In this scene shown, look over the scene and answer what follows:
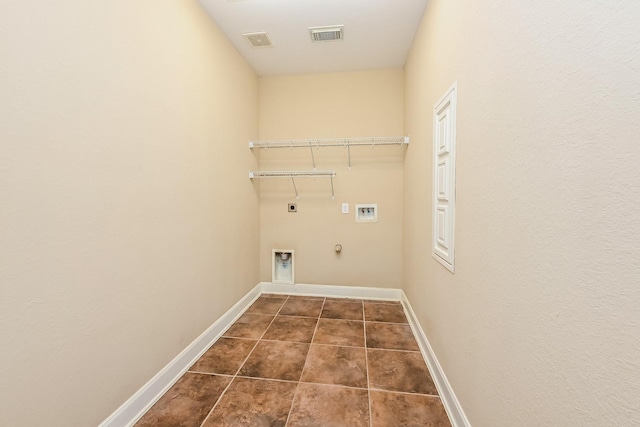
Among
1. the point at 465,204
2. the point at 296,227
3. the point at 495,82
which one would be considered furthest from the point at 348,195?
the point at 495,82

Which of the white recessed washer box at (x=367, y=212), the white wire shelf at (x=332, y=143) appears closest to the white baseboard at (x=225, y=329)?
the white recessed washer box at (x=367, y=212)

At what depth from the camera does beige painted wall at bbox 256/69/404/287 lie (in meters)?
3.02

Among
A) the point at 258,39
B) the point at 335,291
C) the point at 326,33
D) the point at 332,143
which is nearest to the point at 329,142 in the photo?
the point at 332,143

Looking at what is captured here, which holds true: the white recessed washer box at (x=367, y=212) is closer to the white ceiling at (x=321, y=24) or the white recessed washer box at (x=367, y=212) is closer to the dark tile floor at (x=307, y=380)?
the dark tile floor at (x=307, y=380)

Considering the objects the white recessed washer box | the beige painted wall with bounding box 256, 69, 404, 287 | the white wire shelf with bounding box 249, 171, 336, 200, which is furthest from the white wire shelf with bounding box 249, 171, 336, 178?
the white recessed washer box

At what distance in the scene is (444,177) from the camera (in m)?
1.61

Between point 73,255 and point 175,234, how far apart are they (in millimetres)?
642

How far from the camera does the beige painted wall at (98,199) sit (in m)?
0.94

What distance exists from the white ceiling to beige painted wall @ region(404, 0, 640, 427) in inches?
37.8

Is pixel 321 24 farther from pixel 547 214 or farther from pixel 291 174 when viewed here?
pixel 547 214

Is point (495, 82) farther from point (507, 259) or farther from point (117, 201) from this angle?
point (117, 201)

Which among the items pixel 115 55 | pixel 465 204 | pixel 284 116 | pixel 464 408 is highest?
pixel 284 116

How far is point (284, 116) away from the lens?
10.3 feet

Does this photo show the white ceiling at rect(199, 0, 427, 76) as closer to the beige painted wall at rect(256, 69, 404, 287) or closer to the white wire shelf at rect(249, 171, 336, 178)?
the beige painted wall at rect(256, 69, 404, 287)
